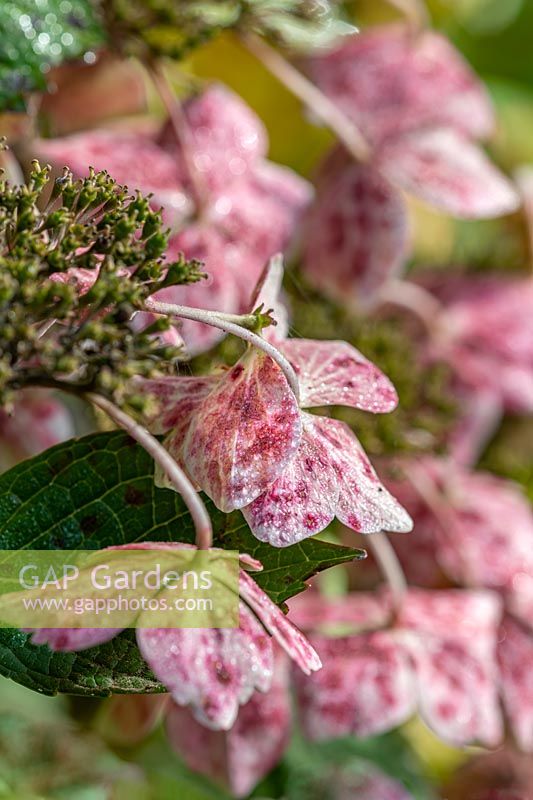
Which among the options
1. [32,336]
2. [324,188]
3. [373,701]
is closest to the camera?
[32,336]

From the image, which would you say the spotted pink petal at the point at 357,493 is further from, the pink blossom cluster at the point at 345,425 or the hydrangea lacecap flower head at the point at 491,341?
the hydrangea lacecap flower head at the point at 491,341

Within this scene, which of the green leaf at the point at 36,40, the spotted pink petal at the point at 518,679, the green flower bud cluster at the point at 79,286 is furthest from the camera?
the spotted pink petal at the point at 518,679

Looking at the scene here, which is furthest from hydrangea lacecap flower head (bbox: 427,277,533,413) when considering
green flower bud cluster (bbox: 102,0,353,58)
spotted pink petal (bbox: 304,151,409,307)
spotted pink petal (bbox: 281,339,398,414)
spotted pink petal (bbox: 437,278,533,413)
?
spotted pink petal (bbox: 281,339,398,414)

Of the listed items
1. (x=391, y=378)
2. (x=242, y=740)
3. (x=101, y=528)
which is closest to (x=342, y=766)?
(x=242, y=740)

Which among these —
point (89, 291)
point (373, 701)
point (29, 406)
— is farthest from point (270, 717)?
point (89, 291)

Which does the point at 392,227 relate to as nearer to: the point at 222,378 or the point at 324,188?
the point at 324,188

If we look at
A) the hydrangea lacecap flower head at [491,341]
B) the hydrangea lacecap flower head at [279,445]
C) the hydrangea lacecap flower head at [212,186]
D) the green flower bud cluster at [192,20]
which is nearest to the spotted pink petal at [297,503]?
the hydrangea lacecap flower head at [279,445]

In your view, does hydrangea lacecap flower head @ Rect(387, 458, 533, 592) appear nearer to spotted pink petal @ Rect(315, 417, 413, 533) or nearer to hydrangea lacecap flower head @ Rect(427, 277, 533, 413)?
hydrangea lacecap flower head @ Rect(427, 277, 533, 413)
